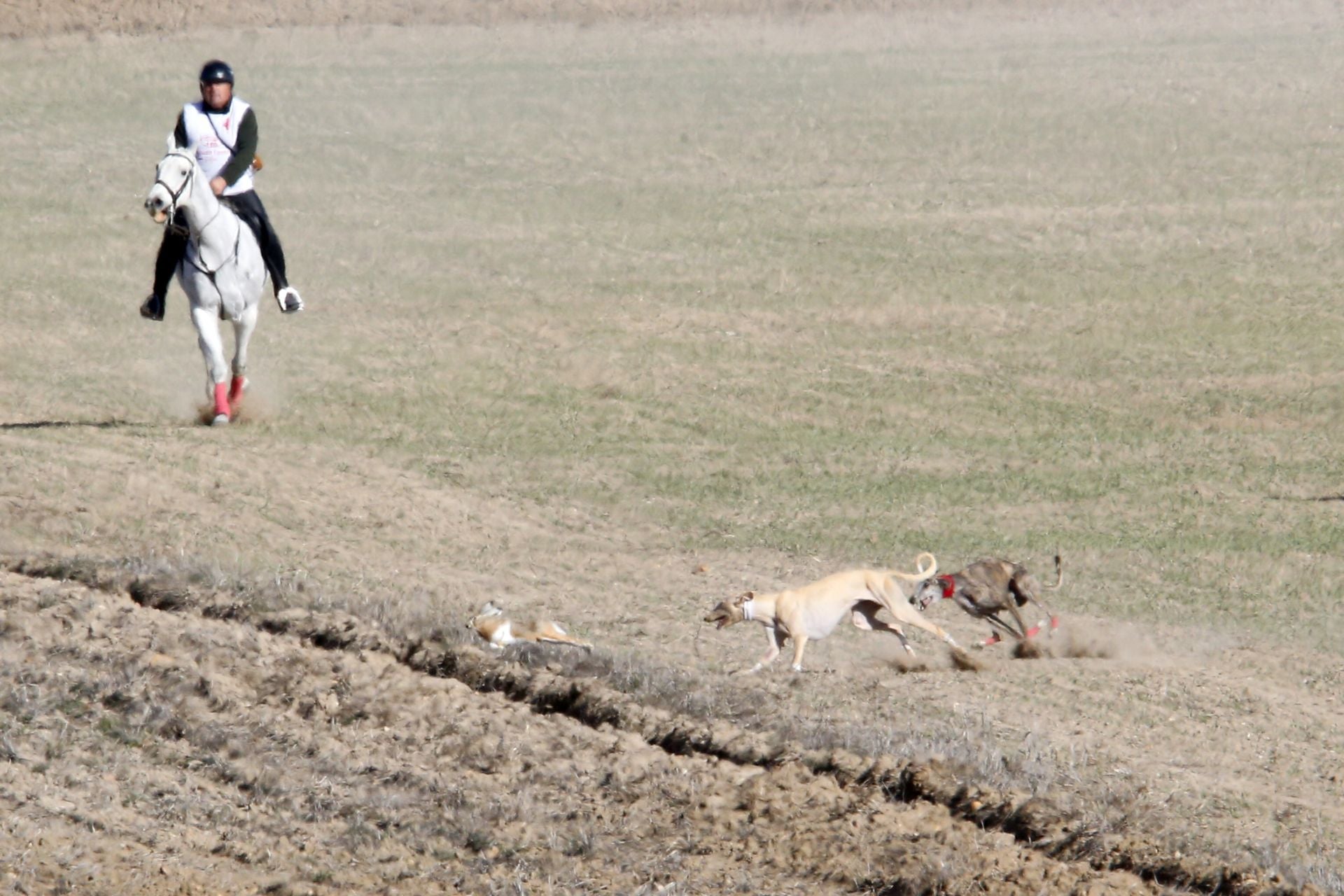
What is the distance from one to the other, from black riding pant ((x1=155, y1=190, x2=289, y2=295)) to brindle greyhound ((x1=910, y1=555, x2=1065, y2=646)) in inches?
283

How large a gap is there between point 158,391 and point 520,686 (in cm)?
1076

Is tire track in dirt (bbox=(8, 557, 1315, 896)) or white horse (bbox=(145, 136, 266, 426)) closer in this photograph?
tire track in dirt (bbox=(8, 557, 1315, 896))

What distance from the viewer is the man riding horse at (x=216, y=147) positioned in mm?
15930

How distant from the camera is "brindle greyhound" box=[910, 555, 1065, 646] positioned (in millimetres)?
12820

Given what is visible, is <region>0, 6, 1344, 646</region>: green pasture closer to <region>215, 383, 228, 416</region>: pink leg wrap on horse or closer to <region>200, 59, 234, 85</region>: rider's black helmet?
<region>215, 383, 228, 416</region>: pink leg wrap on horse

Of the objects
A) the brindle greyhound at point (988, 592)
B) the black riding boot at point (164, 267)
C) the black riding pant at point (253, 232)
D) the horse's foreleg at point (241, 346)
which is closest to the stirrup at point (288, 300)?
the black riding pant at point (253, 232)

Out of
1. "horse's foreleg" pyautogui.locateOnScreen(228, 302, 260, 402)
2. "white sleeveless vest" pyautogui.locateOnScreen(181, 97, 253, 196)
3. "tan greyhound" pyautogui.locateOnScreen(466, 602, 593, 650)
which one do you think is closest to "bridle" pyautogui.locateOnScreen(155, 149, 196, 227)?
"white sleeveless vest" pyautogui.locateOnScreen(181, 97, 253, 196)

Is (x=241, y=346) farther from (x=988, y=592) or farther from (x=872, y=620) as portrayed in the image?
(x=988, y=592)

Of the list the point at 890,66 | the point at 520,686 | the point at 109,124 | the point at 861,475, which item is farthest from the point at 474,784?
the point at 890,66

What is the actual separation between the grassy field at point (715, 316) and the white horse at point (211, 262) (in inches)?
33.4

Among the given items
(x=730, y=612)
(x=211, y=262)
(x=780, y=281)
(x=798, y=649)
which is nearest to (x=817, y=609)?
(x=798, y=649)

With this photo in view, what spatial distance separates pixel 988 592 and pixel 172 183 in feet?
25.5

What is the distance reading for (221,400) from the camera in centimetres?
1717

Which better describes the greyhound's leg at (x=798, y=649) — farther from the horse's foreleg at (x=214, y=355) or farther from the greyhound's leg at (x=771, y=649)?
the horse's foreleg at (x=214, y=355)
